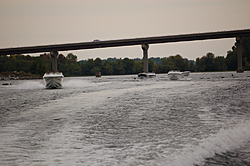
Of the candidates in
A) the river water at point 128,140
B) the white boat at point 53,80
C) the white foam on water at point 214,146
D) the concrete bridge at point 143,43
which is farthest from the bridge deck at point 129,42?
the white foam on water at point 214,146

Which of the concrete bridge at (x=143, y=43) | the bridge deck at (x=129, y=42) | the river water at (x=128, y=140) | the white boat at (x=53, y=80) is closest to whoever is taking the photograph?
the river water at (x=128, y=140)

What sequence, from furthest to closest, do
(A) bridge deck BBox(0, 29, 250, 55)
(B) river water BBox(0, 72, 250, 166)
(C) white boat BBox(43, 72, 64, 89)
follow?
1. (A) bridge deck BBox(0, 29, 250, 55)
2. (C) white boat BBox(43, 72, 64, 89)
3. (B) river water BBox(0, 72, 250, 166)

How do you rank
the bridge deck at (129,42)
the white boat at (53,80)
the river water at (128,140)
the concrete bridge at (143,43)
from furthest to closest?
1. the concrete bridge at (143,43)
2. the bridge deck at (129,42)
3. the white boat at (53,80)
4. the river water at (128,140)

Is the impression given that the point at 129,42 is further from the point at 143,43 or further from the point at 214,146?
the point at 214,146


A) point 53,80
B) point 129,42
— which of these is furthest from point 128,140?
point 129,42

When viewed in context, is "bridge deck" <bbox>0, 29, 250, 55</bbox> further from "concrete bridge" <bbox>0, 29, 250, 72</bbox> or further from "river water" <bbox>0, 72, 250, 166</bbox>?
"river water" <bbox>0, 72, 250, 166</bbox>

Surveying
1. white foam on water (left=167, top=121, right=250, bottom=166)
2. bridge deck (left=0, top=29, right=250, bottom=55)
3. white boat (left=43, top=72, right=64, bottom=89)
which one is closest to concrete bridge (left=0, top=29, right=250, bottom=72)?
bridge deck (left=0, top=29, right=250, bottom=55)

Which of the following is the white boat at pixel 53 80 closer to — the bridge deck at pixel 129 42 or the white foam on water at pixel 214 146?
the white foam on water at pixel 214 146

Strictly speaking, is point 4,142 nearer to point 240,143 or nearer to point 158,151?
point 158,151

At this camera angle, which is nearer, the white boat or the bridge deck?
the white boat

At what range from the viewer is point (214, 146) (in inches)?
302

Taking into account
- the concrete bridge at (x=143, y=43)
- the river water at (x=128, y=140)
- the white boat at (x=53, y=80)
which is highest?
the concrete bridge at (x=143, y=43)

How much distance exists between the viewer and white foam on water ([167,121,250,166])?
261 inches

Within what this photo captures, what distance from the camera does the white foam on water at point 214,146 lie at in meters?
6.62
